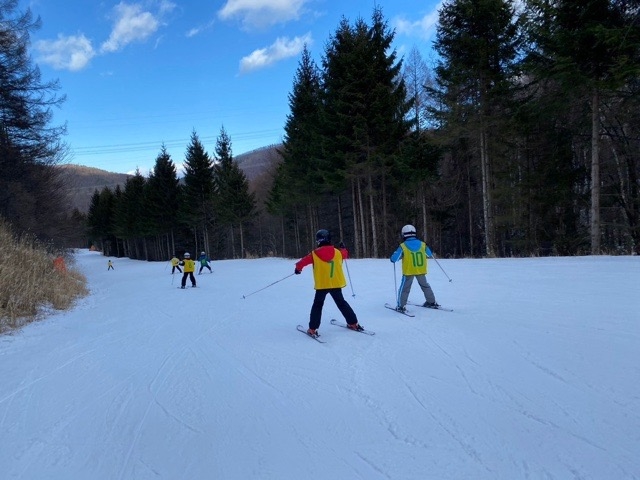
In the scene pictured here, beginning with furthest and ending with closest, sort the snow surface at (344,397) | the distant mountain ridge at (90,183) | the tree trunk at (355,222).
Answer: the distant mountain ridge at (90,183), the tree trunk at (355,222), the snow surface at (344,397)

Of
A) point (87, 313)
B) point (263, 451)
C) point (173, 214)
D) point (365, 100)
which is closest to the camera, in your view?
Result: point (263, 451)

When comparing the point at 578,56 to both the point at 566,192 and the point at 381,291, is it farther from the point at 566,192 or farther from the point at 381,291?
the point at 381,291

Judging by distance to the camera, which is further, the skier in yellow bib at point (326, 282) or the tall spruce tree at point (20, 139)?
the tall spruce tree at point (20, 139)

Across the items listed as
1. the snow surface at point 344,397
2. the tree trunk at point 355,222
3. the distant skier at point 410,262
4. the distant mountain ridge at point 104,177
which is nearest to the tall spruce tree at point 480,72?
the tree trunk at point 355,222

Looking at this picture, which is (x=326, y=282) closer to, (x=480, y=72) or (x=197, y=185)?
(x=480, y=72)

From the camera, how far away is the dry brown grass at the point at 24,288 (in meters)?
8.12

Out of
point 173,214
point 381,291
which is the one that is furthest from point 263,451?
point 173,214

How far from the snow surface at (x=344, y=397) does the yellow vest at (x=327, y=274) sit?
2.81 feet

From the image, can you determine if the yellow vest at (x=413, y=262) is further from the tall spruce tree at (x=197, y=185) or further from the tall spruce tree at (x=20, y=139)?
the tall spruce tree at (x=197, y=185)

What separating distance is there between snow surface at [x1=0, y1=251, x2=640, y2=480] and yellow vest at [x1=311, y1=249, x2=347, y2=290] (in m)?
0.86

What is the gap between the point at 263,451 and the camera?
2924 mm

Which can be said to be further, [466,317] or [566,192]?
[566,192]

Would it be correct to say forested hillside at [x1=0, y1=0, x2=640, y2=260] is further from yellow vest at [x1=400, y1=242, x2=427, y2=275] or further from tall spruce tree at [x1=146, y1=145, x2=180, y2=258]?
tall spruce tree at [x1=146, y1=145, x2=180, y2=258]

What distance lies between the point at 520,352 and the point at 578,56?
13.6 metres
